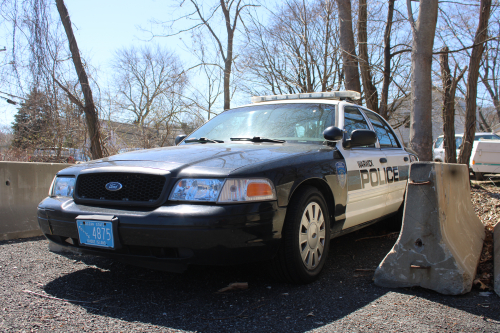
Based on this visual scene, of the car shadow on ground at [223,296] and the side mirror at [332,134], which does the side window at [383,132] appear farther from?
the car shadow on ground at [223,296]

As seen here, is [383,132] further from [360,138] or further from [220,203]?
[220,203]

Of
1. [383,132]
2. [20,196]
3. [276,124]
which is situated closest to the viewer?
[276,124]

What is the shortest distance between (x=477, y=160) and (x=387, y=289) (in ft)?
37.1

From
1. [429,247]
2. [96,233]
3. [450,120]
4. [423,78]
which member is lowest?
[429,247]

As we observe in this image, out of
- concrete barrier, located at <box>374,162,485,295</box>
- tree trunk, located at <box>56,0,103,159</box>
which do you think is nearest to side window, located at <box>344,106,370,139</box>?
concrete barrier, located at <box>374,162,485,295</box>

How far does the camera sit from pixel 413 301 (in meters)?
2.84

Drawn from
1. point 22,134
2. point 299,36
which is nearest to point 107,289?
point 22,134

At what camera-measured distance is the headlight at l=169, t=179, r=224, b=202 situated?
2.61 metres

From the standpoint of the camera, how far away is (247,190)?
8.73 feet

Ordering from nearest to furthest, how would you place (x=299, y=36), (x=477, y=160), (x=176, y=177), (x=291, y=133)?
(x=176, y=177) → (x=291, y=133) → (x=477, y=160) → (x=299, y=36)

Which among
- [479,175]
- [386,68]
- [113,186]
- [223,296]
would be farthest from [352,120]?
[479,175]

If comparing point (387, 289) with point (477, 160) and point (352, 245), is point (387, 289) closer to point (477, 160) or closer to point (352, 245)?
point (352, 245)

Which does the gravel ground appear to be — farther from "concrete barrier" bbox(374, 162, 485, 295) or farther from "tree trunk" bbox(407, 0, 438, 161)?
"tree trunk" bbox(407, 0, 438, 161)

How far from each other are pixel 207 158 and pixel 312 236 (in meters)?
1.05
